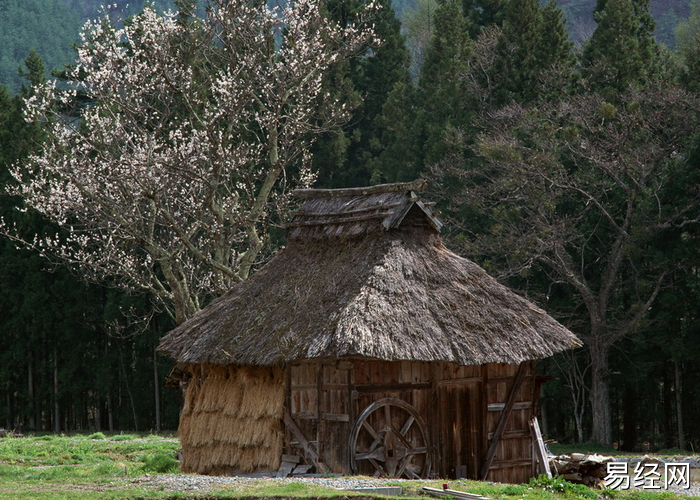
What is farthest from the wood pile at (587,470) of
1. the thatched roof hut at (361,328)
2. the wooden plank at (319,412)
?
the wooden plank at (319,412)

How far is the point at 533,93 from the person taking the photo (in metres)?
31.2

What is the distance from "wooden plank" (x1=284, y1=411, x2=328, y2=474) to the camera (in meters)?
14.4

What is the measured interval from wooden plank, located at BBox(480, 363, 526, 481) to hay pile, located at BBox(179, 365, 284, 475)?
3898mm

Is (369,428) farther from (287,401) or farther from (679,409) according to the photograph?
(679,409)

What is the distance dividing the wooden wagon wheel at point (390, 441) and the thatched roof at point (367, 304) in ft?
4.12

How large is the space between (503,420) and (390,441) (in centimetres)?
264

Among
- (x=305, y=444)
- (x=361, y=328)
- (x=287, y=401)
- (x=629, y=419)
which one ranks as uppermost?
(x=361, y=328)

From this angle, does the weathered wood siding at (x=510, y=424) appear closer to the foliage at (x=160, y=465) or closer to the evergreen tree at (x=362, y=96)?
the foliage at (x=160, y=465)

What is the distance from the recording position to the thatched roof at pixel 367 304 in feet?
46.6

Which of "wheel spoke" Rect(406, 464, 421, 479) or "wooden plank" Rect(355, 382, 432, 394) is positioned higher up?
"wooden plank" Rect(355, 382, 432, 394)

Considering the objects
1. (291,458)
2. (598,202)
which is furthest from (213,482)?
(598,202)

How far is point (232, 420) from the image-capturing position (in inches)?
634

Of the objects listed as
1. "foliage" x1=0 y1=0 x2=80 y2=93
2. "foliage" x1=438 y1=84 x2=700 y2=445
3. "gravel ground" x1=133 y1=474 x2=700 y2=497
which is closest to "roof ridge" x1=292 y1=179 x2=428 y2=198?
"gravel ground" x1=133 y1=474 x2=700 y2=497

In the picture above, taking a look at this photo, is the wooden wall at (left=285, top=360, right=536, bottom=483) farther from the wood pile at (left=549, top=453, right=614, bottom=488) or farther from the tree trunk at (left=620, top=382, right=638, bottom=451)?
the tree trunk at (left=620, top=382, right=638, bottom=451)
